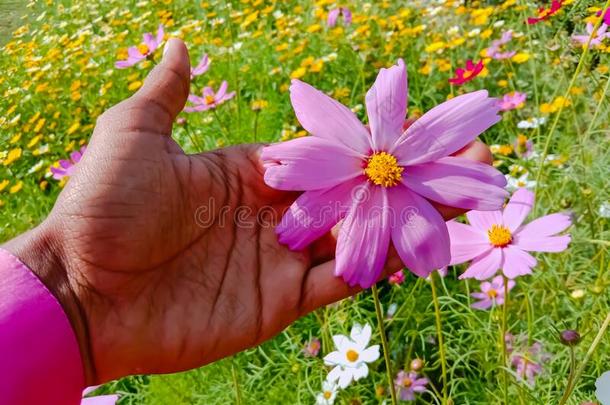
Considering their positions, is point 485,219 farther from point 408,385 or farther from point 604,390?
point 604,390

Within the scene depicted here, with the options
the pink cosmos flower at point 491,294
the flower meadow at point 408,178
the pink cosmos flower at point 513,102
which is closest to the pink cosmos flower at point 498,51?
the flower meadow at point 408,178

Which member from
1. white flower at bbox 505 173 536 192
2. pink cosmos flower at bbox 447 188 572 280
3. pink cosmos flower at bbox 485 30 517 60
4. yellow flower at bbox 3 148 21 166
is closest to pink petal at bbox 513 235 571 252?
pink cosmos flower at bbox 447 188 572 280

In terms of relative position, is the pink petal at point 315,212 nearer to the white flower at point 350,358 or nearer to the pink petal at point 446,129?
the pink petal at point 446,129

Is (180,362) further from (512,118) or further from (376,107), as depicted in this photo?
(512,118)

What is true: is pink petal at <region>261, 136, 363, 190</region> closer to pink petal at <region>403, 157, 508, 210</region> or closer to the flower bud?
pink petal at <region>403, 157, 508, 210</region>

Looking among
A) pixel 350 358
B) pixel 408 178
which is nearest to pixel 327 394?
pixel 350 358

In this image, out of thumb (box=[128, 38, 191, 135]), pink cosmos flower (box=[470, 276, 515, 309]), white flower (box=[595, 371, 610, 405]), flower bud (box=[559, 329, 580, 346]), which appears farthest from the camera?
pink cosmos flower (box=[470, 276, 515, 309])
